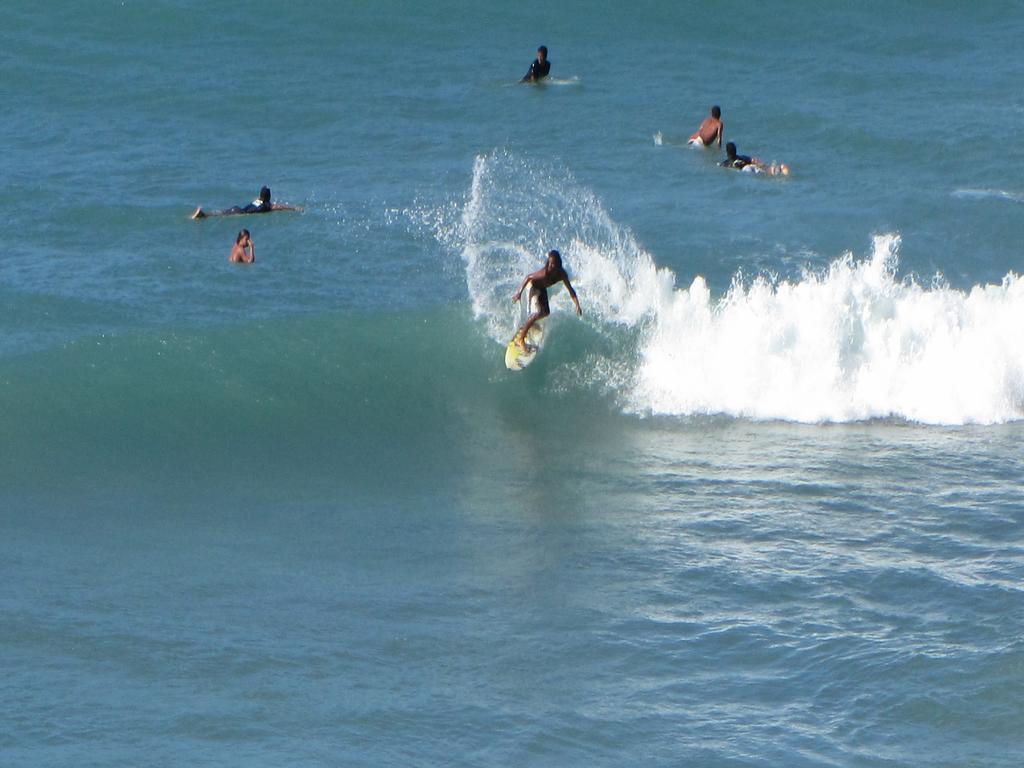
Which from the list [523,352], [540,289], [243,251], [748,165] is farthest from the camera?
[748,165]

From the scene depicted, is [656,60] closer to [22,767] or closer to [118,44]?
[118,44]

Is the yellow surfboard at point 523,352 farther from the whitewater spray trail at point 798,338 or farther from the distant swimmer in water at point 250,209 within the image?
the distant swimmer in water at point 250,209

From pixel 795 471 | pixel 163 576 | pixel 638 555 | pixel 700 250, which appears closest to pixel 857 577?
pixel 638 555

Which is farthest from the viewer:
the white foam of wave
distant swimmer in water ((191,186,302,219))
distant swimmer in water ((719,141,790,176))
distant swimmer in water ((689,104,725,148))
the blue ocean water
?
distant swimmer in water ((689,104,725,148))

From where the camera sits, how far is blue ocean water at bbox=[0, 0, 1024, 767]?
416 inches

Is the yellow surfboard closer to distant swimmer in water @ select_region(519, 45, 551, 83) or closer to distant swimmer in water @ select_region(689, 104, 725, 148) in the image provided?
distant swimmer in water @ select_region(689, 104, 725, 148)

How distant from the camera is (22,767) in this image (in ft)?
31.4

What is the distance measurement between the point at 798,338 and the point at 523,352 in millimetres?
3092

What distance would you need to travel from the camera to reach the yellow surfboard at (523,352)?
687 inches

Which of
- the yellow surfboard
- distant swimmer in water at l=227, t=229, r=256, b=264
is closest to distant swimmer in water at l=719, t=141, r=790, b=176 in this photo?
the yellow surfboard

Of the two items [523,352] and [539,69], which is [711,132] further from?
[523,352]

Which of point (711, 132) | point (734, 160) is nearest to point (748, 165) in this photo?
point (734, 160)

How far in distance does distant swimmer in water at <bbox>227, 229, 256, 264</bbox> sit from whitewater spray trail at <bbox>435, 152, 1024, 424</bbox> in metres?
2.70

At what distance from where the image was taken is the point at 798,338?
17.5m
